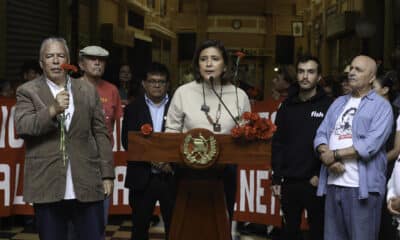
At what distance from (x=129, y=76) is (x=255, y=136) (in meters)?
5.19

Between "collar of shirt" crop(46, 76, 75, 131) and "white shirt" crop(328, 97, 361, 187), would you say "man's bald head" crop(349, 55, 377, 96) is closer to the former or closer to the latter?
"white shirt" crop(328, 97, 361, 187)

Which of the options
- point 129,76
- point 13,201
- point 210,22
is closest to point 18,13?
point 129,76

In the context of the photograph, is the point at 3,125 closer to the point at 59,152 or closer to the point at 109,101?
the point at 109,101

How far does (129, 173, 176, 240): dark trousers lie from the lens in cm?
466

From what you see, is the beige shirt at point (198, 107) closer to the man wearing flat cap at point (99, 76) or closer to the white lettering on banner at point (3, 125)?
the man wearing flat cap at point (99, 76)

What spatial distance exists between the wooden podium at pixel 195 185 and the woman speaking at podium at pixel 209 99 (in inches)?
3.6

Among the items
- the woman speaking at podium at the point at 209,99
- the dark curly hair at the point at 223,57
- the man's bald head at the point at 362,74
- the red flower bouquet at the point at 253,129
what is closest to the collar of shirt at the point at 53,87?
the woman speaking at podium at the point at 209,99

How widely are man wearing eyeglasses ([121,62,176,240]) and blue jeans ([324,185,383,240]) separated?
1108mm

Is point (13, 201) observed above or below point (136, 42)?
below

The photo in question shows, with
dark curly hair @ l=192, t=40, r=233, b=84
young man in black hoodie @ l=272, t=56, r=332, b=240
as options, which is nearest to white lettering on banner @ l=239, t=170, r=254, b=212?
young man in black hoodie @ l=272, t=56, r=332, b=240

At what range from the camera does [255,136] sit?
318 centimetres

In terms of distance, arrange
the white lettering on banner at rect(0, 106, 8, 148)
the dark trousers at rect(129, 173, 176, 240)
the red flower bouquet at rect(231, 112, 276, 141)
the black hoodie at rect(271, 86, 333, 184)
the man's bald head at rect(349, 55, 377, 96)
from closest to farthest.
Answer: the red flower bouquet at rect(231, 112, 276, 141)
the man's bald head at rect(349, 55, 377, 96)
the black hoodie at rect(271, 86, 333, 184)
the dark trousers at rect(129, 173, 176, 240)
the white lettering on banner at rect(0, 106, 8, 148)

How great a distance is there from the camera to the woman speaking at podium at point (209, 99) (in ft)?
11.2

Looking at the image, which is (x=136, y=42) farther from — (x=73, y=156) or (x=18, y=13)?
(x=73, y=156)
